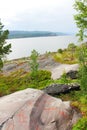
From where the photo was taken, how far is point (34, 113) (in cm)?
2609

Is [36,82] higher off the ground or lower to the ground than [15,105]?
lower

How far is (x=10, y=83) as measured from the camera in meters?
54.2

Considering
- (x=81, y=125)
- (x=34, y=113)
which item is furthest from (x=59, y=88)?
(x=34, y=113)

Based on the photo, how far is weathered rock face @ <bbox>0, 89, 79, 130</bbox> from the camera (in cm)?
2464

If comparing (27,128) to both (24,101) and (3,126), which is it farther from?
(24,101)

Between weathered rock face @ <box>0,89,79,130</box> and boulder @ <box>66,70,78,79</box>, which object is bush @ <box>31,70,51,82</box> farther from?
weathered rock face @ <box>0,89,79,130</box>

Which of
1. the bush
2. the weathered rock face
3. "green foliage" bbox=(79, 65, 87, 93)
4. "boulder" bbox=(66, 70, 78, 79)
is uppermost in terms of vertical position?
"green foliage" bbox=(79, 65, 87, 93)

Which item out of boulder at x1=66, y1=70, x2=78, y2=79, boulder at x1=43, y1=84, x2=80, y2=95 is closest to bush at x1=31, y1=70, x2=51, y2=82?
boulder at x1=66, y1=70, x2=78, y2=79

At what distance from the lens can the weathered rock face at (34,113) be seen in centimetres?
2464

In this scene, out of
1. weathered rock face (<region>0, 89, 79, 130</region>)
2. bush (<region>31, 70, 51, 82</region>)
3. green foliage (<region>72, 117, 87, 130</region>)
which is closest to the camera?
weathered rock face (<region>0, 89, 79, 130</region>)

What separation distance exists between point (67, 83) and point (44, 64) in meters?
37.5

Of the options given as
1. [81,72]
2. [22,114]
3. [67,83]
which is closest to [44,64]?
[67,83]

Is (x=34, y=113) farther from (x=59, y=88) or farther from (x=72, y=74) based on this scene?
(x=72, y=74)

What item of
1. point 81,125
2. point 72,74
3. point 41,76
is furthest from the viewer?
point 41,76
